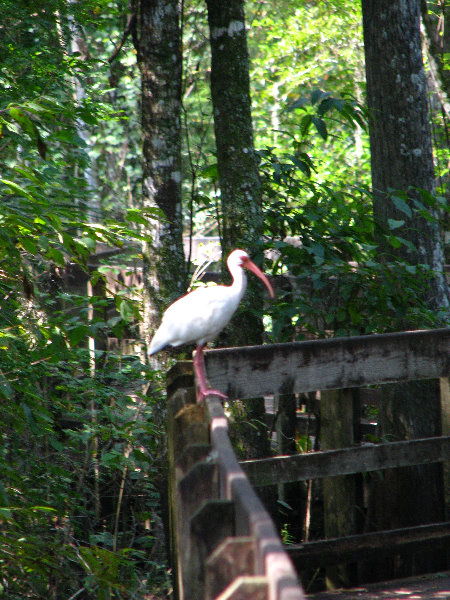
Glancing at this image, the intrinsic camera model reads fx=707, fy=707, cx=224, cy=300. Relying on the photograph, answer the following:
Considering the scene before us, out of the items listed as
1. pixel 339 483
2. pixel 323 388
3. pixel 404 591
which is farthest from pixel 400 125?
pixel 404 591

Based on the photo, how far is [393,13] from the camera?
5.48m

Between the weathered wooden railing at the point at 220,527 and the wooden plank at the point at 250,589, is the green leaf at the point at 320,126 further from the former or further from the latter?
the wooden plank at the point at 250,589

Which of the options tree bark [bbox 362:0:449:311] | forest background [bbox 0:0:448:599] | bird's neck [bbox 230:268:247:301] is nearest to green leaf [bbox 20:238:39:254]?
forest background [bbox 0:0:448:599]

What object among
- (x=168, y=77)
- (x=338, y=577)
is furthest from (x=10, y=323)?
(x=168, y=77)

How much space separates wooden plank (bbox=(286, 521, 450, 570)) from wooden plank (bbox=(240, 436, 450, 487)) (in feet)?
1.07

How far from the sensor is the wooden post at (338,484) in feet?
11.8

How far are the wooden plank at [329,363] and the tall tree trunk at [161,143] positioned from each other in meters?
2.66

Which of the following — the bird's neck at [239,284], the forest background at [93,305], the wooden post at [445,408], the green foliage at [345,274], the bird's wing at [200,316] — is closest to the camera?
the forest background at [93,305]

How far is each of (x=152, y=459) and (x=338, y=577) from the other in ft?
5.96

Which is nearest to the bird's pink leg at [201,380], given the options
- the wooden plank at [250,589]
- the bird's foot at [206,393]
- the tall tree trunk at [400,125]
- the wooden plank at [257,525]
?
the bird's foot at [206,393]

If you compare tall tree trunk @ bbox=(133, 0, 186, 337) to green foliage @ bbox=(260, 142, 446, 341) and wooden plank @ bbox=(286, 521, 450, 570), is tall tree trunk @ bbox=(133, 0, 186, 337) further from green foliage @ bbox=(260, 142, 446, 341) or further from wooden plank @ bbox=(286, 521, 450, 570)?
wooden plank @ bbox=(286, 521, 450, 570)

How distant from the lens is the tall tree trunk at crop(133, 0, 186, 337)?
5.81 m

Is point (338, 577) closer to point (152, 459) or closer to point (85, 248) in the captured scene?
point (152, 459)

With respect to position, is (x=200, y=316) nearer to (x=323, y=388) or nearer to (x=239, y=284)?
(x=239, y=284)
